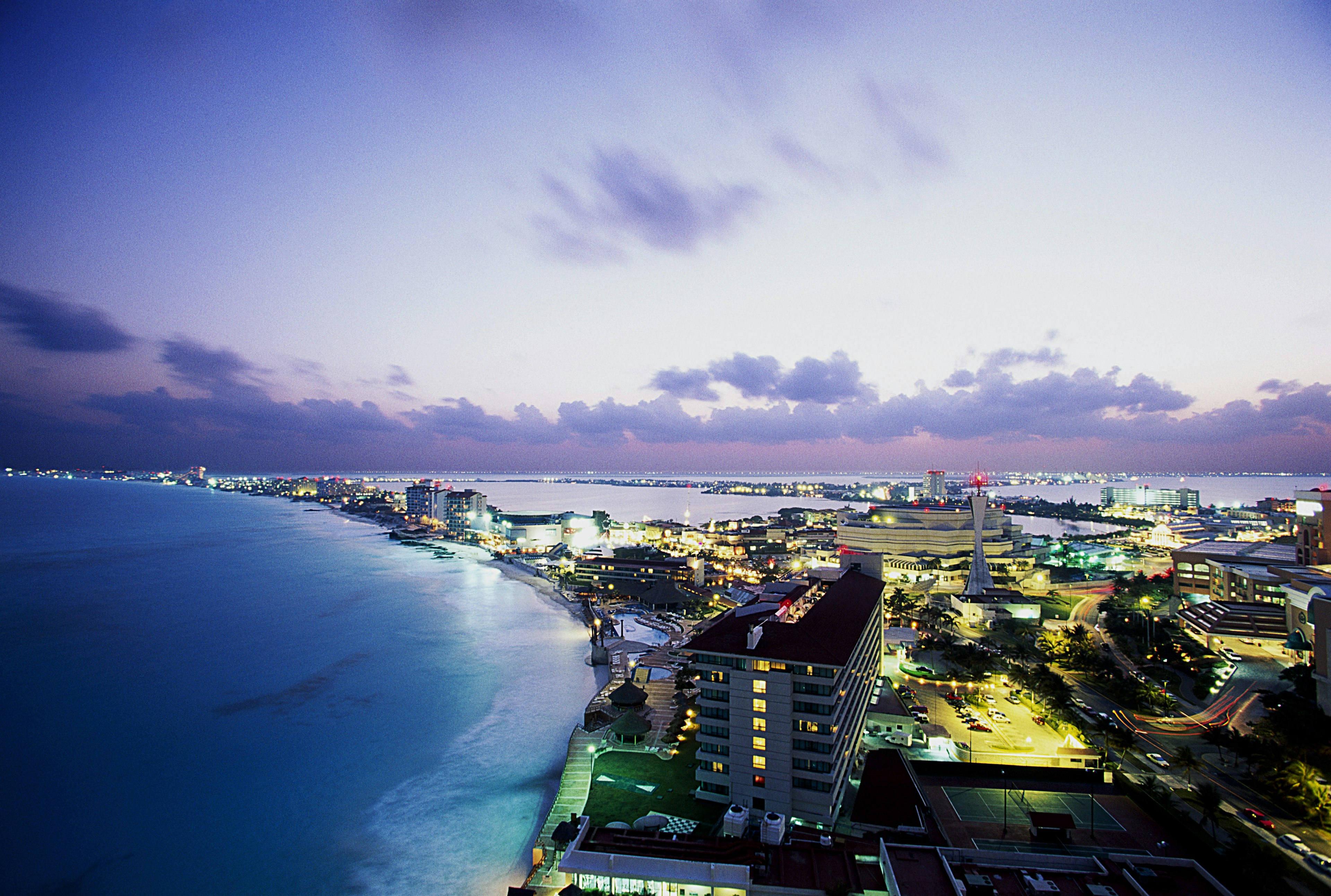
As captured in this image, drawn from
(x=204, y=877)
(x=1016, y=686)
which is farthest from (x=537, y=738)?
(x=1016, y=686)

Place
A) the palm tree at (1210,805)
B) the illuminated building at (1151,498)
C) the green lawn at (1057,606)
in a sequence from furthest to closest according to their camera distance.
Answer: the illuminated building at (1151,498) → the green lawn at (1057,606) → the palm tree at (1210,805)

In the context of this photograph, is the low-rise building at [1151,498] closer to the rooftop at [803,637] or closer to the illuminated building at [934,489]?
the illuminated building at [934,489]

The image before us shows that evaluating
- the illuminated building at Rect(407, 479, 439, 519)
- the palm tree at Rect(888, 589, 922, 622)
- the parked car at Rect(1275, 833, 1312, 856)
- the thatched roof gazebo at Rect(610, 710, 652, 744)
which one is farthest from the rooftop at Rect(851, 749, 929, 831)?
the illuminated building at Rect(407, 479, 439, 519)

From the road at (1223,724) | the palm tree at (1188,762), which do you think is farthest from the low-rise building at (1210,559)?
the palm tree at (1188,762)

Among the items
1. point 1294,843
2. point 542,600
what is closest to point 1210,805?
point 1294,843

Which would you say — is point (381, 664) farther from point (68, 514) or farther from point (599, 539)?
point (68, 514)

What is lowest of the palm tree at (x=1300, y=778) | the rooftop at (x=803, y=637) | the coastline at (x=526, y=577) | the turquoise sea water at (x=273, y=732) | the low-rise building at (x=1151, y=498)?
the coastline at (x=526, y=577)

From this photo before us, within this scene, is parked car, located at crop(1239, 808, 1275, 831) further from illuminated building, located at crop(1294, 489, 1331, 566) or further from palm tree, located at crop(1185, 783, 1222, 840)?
illuminated building, located at crop(1294, 489, 1331, 566)
